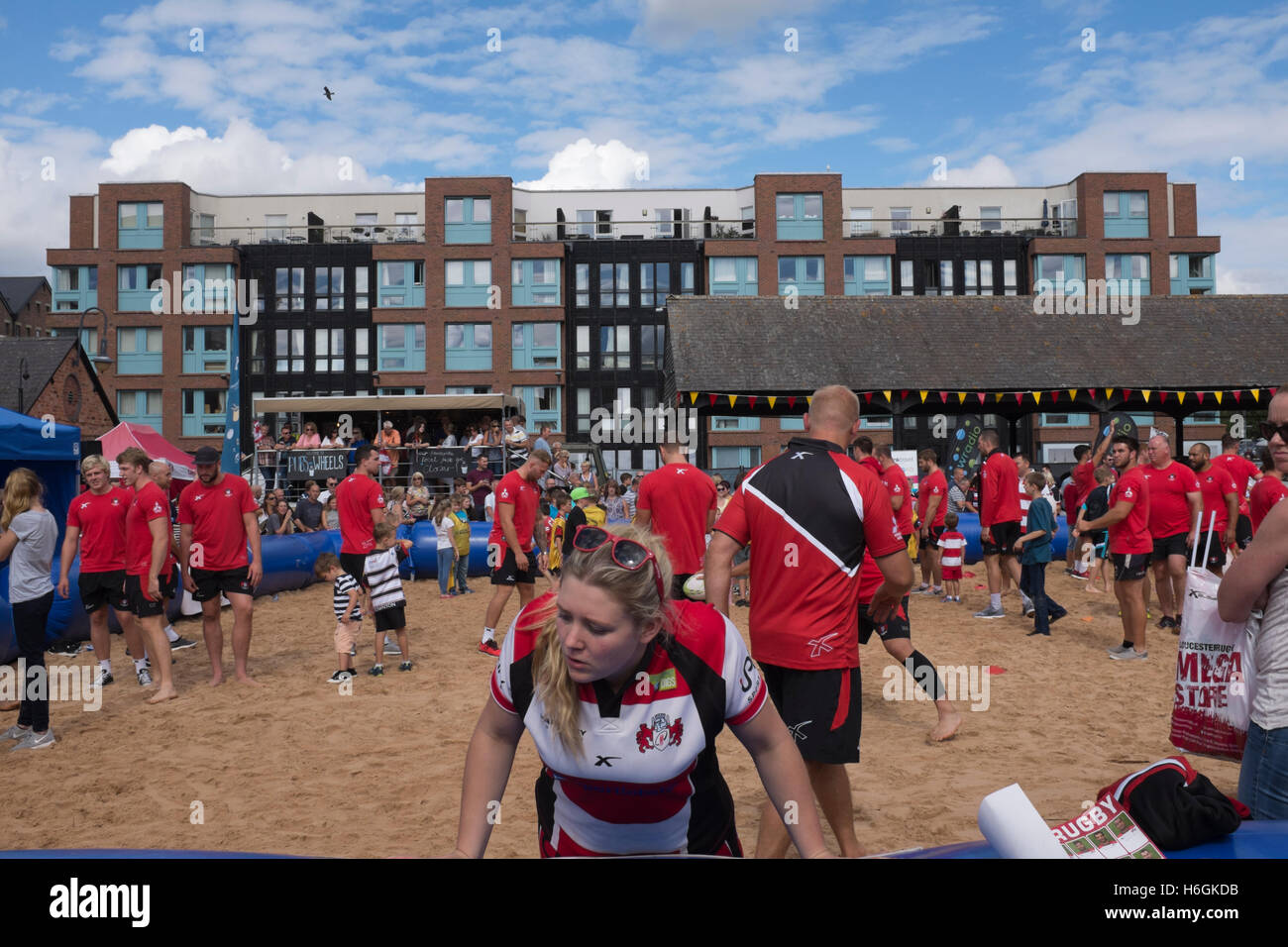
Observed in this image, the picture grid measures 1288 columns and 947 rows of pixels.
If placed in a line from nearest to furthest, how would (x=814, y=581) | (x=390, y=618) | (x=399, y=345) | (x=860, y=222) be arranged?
(x=814, y=581)
(x=390, y=618)
(x=399, y=345)
(x=860, y=222)

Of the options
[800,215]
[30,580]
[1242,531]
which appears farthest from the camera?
[800,215]

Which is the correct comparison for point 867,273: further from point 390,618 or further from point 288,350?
point 390,618

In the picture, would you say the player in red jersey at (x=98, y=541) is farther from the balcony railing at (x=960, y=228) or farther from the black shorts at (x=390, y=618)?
the balcony railing at (x=960, y=228)

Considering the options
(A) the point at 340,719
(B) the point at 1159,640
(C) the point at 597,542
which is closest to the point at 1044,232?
(B) the point at 1159,640

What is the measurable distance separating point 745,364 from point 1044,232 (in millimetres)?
32711

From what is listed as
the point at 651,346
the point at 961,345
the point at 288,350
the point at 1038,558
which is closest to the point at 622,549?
the point at 1038,558

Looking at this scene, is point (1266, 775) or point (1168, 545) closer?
point (1266, 775)

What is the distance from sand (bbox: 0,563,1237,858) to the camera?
4.91 metres

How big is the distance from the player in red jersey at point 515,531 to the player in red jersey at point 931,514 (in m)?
5.39

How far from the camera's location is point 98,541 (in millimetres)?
7988

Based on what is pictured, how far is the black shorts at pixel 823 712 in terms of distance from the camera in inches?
145

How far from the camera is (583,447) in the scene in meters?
28.0

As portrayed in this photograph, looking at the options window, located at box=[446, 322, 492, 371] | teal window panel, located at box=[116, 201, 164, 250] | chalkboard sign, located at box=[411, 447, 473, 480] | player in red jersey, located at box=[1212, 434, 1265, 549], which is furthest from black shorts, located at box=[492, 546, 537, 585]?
teal window panel, located at box=[116, 201, 164, 250]

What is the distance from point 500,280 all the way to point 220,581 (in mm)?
39353
